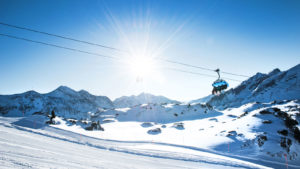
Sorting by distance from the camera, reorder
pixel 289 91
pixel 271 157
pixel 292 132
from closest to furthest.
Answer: pixel 271 157, pixel 292 132, pixel 289 91

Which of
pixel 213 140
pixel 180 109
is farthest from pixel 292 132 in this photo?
pixel 180 109

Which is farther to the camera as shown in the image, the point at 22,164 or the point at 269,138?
the point at 269,138

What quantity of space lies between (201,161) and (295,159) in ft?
62.7

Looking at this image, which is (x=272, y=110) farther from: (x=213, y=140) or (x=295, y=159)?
(x=213, y=140)

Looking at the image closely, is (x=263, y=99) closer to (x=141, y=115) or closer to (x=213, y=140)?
(x=141, y=115)

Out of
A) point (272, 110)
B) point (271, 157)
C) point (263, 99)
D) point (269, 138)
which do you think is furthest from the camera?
point (263, 99)

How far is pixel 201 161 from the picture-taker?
45.3ft

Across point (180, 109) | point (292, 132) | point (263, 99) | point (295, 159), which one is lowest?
point (295, 159)

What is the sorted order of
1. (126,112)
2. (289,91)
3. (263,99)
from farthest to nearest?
(263,99), (289,91), (126,112)

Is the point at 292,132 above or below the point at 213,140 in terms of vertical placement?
above

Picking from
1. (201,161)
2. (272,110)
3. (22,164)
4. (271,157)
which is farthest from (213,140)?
(22,164)

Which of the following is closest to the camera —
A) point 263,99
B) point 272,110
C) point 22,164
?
point 22,164

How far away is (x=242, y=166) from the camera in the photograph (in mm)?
14016

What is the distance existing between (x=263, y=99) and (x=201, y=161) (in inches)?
8172
